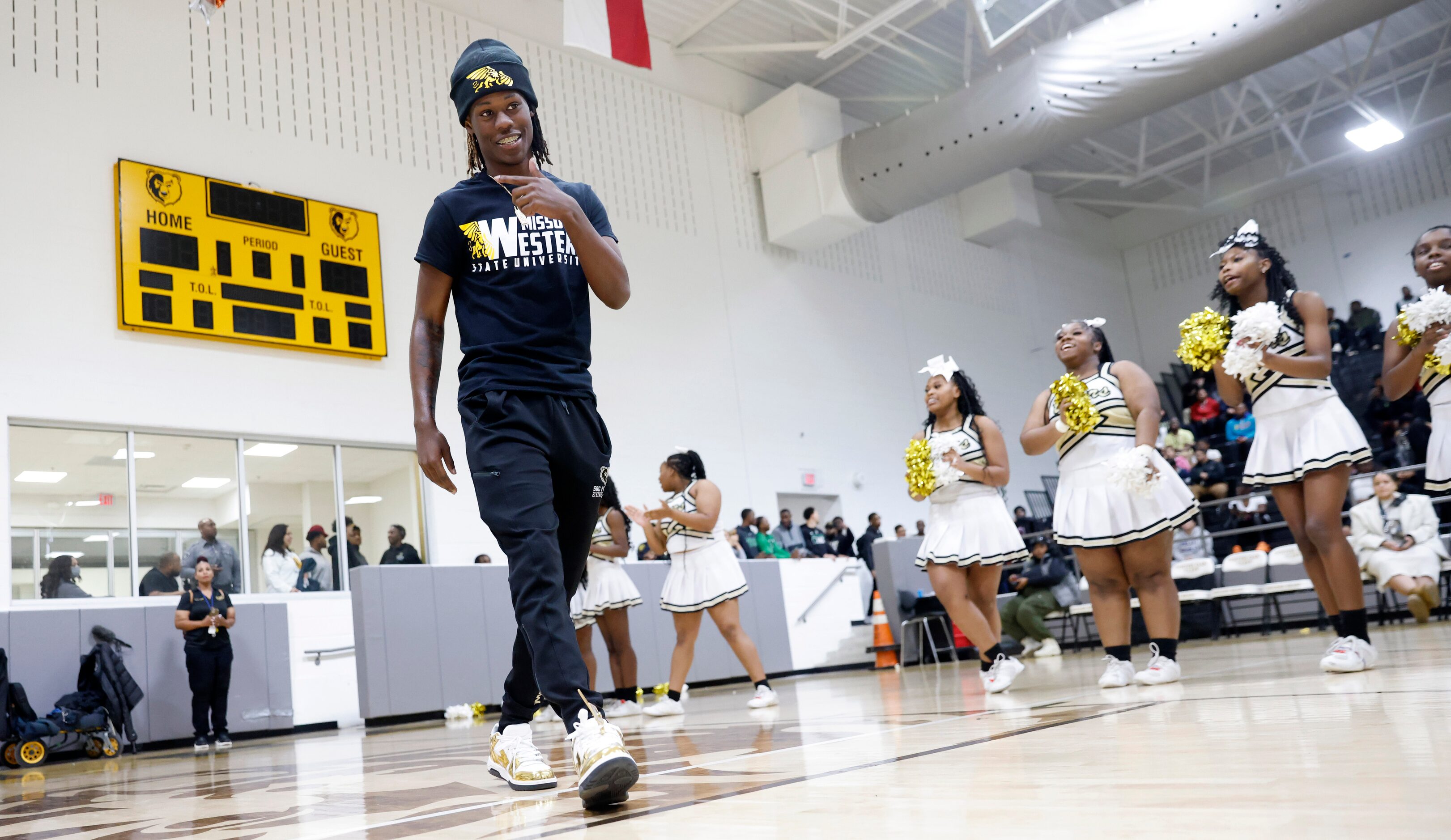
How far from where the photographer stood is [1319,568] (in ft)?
14.1

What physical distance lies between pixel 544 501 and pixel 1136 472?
9.24 ft

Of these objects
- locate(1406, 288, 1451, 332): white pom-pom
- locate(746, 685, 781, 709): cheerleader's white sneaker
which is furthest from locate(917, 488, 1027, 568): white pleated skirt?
locate(1406, 288, 1451, 332): white pom-pom

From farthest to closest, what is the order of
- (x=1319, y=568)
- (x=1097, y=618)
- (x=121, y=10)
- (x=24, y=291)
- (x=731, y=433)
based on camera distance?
(x=731, y=433) < (x=121, y=10) < (x=24, y=291) < (x=1097, y=618) < (x=1319, y=568)

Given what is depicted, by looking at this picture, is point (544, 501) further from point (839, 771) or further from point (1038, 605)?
point (1038, 605)

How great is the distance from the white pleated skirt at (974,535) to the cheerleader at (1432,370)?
182cm

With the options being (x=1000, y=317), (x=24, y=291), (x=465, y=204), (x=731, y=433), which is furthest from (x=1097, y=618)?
(x=1000, y=317)

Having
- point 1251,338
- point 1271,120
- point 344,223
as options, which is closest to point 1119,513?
point 1251,338

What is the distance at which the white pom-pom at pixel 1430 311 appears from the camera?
12.7 ft

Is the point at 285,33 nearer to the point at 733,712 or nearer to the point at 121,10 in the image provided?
the point at 121,10

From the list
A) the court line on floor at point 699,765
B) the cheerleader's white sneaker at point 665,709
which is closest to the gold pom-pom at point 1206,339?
the court line on floor at point 699,765

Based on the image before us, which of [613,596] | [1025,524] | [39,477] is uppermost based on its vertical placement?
[39,477]

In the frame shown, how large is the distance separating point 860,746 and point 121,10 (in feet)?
38.1

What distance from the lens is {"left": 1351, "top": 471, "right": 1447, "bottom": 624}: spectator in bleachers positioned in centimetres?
803

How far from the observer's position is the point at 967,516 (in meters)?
5.51
